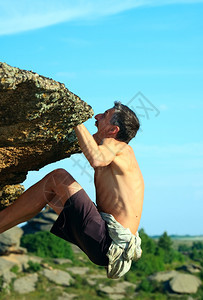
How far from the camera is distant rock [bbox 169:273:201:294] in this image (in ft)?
129

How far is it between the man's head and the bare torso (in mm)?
188

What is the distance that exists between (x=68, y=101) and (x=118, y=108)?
1.22m

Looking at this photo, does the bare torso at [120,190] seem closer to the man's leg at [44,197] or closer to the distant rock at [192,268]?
the man's leg at [44,197]

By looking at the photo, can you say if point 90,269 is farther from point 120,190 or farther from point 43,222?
point 120,190

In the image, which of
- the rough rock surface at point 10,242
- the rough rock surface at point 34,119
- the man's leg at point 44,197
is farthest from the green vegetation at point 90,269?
the rough rock surface at point 34,119

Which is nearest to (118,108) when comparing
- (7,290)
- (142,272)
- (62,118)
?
(62,118)

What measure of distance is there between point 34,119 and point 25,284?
30661mm

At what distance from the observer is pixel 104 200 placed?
717cm

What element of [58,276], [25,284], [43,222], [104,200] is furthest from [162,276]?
[104,200]

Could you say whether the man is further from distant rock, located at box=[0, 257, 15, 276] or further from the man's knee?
distant rock, located at box=[0, 257, 15, 276]

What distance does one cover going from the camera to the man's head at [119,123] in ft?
24.2

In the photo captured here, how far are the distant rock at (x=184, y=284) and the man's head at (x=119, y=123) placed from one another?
3415cm

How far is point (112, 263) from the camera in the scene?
705 cm

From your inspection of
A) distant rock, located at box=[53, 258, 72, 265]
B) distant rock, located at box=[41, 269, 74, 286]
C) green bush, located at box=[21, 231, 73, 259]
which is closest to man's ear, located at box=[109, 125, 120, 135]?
distant rock, located at box=[41, 269, 74, 286]
